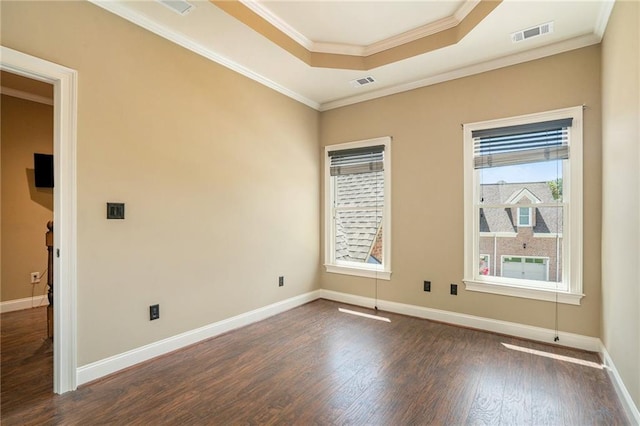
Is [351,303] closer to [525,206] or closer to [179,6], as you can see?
[525,206]

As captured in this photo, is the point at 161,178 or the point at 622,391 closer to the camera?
the point at 622,391

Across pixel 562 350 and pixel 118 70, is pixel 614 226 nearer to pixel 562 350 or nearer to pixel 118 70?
pixel 562 350

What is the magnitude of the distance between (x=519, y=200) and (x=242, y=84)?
3217mm

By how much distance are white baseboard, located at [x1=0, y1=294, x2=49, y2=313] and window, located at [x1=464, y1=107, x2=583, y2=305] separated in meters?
5.54

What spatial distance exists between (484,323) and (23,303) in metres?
5.72

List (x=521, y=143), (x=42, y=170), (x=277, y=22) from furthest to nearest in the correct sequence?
(x=42, y=170)
(x=521, y=143)
(x=277, y=22)

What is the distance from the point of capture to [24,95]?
4129mm

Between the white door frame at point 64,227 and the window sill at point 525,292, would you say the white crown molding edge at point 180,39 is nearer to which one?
the white door frame at point 64,227

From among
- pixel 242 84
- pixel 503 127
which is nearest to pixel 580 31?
pixel 503 127

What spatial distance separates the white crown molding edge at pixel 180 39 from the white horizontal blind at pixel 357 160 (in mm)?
1165

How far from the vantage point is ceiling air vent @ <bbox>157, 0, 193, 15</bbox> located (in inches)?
92.7

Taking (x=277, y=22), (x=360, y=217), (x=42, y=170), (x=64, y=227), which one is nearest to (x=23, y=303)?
(x=42, y=170)

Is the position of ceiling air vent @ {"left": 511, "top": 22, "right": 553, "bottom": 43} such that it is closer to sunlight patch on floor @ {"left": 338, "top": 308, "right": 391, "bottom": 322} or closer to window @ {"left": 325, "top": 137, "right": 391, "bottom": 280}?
window @ {"left": 325, "top": 137, "right": 391, "bottom": 280}

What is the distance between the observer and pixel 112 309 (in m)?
2.43
